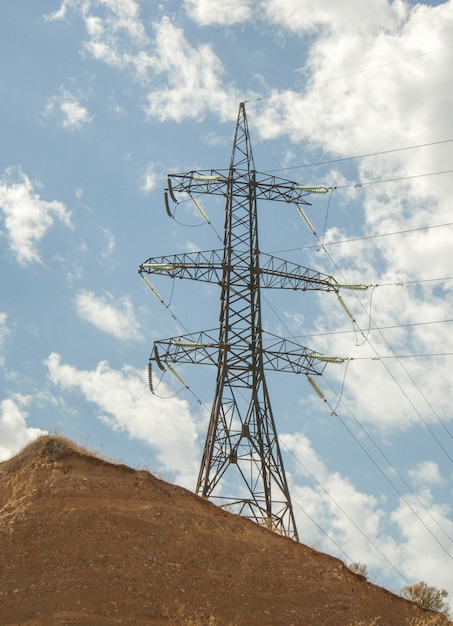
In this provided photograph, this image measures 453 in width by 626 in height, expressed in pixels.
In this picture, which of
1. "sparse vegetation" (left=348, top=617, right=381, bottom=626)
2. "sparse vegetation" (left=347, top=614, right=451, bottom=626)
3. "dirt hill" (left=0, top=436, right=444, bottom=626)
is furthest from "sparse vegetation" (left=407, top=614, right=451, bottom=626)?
"sparse vegetation" (left=348, top=617, right=381, bottom=626)

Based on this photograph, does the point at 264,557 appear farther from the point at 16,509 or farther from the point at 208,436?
the point at 208,436

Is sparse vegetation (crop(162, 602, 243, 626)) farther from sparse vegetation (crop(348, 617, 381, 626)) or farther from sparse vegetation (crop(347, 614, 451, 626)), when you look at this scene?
sparse vegetation (crop(347, 614, 451, 626))

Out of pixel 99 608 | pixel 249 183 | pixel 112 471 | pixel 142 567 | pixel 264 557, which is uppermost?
pixel 249 183

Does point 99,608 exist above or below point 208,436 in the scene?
below

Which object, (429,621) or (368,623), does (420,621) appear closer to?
(429,621)

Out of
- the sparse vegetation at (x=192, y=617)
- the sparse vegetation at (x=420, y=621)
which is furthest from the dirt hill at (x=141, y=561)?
the sparse vegetation at (x=420, y=621)

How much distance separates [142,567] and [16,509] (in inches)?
135

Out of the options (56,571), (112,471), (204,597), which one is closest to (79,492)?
(112,471)

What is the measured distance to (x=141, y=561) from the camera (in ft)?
52.3

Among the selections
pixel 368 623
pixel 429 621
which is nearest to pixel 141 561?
pixel 368 623

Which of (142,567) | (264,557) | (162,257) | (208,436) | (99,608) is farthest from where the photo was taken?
(162,257)

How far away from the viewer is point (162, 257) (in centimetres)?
3058

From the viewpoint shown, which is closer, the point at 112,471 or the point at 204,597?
the point at 204,597

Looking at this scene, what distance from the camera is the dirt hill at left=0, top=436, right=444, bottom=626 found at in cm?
1507
